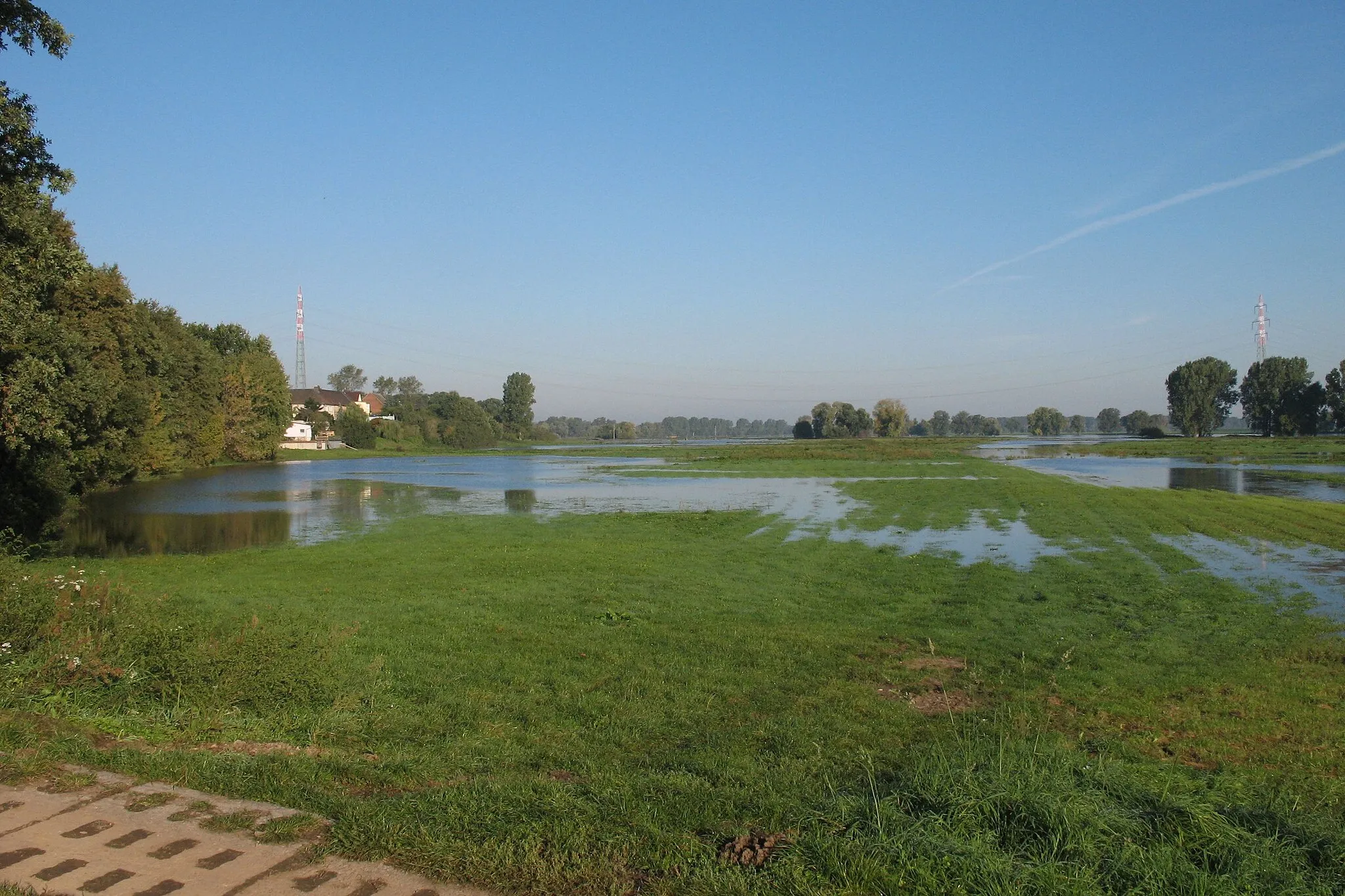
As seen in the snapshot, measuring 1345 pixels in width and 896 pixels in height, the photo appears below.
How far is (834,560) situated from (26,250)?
17513 mm

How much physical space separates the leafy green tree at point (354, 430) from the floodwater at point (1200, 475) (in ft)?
283

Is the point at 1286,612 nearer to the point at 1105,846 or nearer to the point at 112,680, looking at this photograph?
the point at 1105,846

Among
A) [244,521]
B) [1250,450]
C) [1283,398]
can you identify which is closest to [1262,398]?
[1283,398]

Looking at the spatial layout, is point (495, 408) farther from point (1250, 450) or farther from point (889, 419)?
point (1250, 450)

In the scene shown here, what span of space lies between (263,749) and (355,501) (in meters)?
34.5

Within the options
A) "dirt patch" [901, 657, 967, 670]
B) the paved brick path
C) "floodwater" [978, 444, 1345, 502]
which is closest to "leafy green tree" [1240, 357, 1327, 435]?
"floodwater" [978, 444, 1345, 502]

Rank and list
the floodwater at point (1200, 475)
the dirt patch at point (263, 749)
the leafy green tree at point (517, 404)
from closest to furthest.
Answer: the dirt patch at point (263, 749) → the floodwater at point (1200, 475) → the leafy green tree at point (517, 404)

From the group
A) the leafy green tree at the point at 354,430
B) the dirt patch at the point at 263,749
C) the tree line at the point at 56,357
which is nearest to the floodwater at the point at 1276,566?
the dirt patch at the point at 263,749

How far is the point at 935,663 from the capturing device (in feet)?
34.4

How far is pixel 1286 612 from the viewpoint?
13.8 meters

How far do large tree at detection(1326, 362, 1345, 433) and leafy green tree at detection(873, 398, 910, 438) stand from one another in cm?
7235

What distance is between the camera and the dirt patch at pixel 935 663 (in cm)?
1031

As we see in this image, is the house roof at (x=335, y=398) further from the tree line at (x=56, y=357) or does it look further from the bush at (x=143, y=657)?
the bush at (x=143, y=657)

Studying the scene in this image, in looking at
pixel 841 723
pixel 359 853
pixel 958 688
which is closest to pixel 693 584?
pixel 958 688
